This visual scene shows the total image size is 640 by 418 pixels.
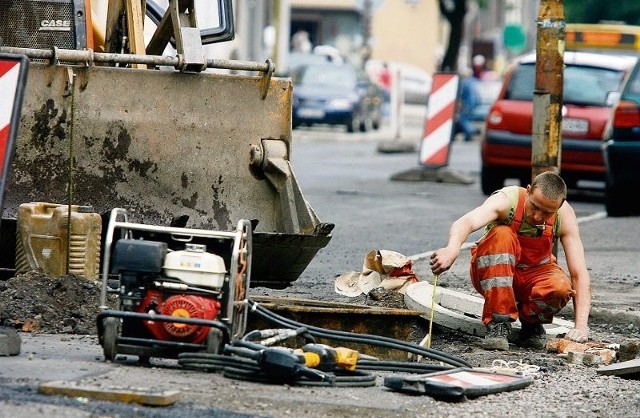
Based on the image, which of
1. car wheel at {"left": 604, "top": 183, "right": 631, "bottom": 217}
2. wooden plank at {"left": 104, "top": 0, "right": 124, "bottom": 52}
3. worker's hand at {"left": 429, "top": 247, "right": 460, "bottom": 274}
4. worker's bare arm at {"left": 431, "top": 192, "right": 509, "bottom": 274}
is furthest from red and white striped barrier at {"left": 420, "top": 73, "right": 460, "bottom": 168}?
worker's hand at {"left": 429, "top": 247, "right": 460, "bottom": 274}

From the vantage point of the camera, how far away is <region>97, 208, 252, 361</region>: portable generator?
21.2 ft

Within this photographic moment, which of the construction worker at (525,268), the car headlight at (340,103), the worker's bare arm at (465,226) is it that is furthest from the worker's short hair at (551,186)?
the car headlight at (340,103)

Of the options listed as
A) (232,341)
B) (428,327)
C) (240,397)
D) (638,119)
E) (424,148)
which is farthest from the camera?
(424,148)

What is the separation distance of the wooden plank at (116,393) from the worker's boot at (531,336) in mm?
2817

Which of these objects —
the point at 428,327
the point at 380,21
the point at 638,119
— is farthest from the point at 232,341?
the point at 380,21

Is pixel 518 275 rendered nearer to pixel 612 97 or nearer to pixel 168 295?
pixel 168 295

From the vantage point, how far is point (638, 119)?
15695 millimetres

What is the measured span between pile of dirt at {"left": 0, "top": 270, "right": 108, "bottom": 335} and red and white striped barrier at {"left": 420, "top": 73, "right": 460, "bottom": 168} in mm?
12043

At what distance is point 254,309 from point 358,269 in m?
4.02

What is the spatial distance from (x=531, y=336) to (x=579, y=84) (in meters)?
10.8

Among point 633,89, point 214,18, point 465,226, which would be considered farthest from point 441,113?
point 465,226

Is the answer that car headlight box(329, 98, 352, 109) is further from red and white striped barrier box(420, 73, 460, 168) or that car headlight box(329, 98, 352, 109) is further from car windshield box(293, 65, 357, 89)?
red and white striped barrier box(420, 73, 460, 168)

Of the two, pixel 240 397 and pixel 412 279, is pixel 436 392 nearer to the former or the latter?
pixel 240 397

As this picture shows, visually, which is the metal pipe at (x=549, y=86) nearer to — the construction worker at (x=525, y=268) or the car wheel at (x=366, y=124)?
the construction worker at (x=525, y=268)
